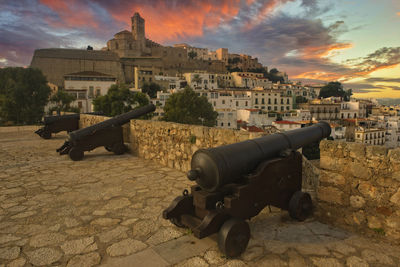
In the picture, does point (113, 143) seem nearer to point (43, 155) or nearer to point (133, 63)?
point (43, 155)

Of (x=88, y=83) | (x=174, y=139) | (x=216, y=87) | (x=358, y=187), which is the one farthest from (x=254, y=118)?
(x=358, y=187)

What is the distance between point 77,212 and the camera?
3297 mm

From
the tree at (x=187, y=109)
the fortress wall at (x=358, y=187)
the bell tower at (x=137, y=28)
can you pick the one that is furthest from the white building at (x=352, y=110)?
the fortress wall at (x=358, y=187)

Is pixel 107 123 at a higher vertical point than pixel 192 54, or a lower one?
lower

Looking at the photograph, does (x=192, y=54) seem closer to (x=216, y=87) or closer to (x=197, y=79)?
(x=216, y=87)

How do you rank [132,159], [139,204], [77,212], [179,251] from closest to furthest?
1. [179,251]
2. [77,212]
3. [139,204]
4. [132,159]

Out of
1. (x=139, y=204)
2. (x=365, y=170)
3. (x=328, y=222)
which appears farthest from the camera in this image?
(x=139, y=204)

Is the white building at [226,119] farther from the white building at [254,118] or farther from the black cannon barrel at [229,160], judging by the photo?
the black cannon barrel at [229,160]

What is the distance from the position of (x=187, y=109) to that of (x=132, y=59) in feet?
160

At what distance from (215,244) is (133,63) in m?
80.4

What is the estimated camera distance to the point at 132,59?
77562 mm

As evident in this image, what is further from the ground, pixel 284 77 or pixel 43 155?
pixel 284 77

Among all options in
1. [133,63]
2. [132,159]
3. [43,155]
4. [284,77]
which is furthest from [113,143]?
[284,77]

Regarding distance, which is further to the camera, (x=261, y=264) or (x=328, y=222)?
(x=328, y=222)
